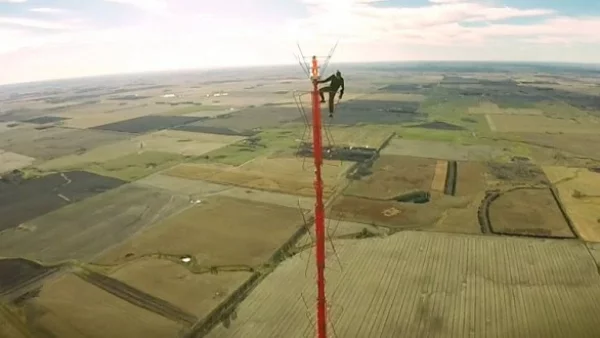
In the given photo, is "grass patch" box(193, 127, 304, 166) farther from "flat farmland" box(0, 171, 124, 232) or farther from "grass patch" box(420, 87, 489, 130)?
"grass patch" box(420, 87, 489, 130)

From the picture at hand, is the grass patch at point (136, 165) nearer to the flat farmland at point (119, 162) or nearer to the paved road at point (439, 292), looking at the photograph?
the flat farmland at point (119, 162)

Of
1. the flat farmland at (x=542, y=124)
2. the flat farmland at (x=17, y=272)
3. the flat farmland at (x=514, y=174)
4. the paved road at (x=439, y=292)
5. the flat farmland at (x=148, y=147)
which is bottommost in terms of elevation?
the paved road at (x=439, y=292)

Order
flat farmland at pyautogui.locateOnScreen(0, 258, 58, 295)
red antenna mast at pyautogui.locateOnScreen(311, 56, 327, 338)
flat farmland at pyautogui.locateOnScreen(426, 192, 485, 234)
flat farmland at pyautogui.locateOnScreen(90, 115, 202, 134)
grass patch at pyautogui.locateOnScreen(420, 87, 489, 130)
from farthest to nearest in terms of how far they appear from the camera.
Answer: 1. flat farmland at pyautogui.locateOnScreen(90, 115, 202, 134)
2. grass patch at pyautogui.locateOnScreen(420, 87, 489, 130)
3. flat farmland at pyautogui.locateOnScreen(426, 192, 485, 234)
4. flat farmland at pyautogui.locateOnScreen(0, 258, 58, 295)
5. red antenna mast at pyautogui.locateOnScreen(311, 56, 327, 338)

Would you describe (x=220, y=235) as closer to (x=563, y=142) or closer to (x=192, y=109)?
(x=563, y=142)

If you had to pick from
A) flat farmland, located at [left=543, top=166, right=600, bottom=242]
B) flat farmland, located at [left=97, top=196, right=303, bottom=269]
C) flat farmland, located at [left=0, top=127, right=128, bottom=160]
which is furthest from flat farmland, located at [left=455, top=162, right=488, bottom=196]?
flat farmland, located at [left=0, top=127, right=128, bottom=160]

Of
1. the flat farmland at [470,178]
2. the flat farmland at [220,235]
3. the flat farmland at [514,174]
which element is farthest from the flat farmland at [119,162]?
the flat farmland at [514,174]

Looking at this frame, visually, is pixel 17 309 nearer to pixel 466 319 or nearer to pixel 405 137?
pixel 466 319

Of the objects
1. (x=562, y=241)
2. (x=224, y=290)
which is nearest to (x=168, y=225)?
(x=224, y=290)
